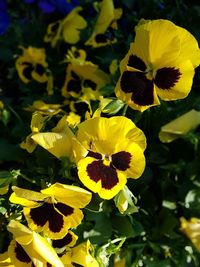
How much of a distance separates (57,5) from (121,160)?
49.3 inches

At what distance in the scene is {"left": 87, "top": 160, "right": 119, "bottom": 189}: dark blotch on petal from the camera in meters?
1.19

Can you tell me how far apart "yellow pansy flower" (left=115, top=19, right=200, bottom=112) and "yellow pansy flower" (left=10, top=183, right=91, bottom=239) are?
235 millimetres

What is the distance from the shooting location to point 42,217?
1227mm

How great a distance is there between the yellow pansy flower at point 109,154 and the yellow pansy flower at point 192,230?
0.33 metres

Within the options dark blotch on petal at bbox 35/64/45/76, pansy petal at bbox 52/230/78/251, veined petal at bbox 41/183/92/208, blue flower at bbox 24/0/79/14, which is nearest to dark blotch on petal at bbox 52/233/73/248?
pansy petal at bbox 52/230/78/251

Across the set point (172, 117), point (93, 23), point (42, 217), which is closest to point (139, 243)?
point (172, 117)

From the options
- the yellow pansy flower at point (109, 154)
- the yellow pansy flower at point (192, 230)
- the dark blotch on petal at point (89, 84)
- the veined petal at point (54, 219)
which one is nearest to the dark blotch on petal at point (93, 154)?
the yellow pansy flower at point (109, 154)

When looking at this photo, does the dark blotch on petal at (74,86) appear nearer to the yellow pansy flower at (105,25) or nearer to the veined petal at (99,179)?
the yellow pansy flower at (105,25)

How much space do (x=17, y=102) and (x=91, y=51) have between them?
0.96 feet

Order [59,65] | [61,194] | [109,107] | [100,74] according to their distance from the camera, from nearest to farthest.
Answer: [61,194] < [109,107] < [100,74] < [59,65]

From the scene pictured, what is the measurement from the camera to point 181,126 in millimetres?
1400

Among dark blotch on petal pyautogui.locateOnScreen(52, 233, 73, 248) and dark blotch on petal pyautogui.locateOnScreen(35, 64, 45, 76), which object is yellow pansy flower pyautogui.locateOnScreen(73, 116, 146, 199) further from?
dark blotch on petal pyautogui.locateOnScreen(35, 64, 45, 76)

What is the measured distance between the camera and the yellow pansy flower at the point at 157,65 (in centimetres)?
122

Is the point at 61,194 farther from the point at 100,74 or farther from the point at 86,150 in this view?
the point at 100,74
